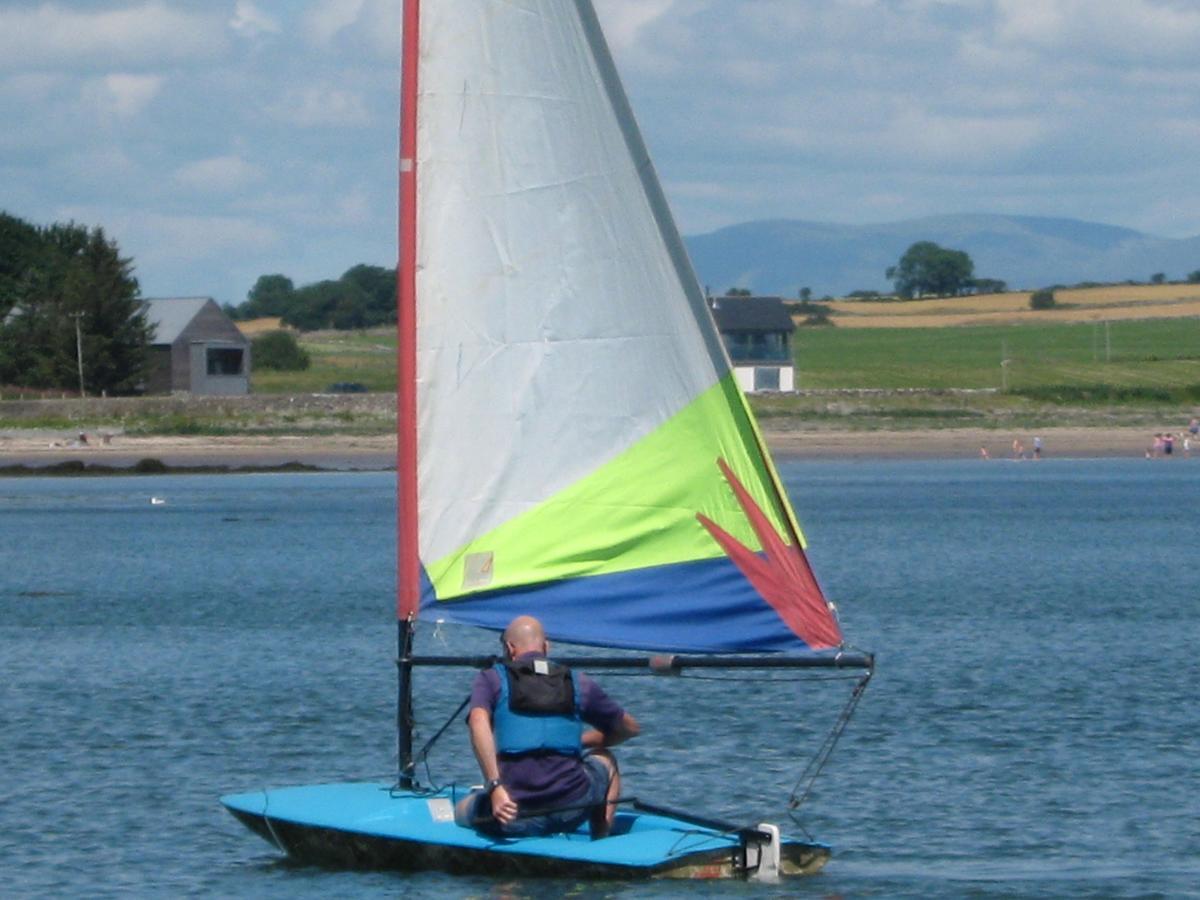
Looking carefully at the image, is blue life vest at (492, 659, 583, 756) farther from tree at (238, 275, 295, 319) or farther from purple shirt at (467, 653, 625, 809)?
tree at (238, 275, 295, 319)

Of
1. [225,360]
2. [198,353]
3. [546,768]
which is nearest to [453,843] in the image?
[546,768]

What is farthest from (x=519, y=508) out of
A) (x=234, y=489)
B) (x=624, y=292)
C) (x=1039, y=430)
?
(x=1039, y=430)

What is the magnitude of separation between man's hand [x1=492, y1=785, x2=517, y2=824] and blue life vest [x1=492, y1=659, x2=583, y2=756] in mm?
198

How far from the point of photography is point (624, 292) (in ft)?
38.7

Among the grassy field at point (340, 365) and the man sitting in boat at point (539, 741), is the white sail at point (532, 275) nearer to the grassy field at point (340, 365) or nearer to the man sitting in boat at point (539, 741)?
the man sitting in boat at point (539, 741)

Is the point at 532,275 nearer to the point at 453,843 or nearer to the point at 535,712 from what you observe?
the point at 535,712

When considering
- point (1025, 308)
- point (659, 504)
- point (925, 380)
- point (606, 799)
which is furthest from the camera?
point (1025, 308)

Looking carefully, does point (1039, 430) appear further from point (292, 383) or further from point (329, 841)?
point (329, 841)

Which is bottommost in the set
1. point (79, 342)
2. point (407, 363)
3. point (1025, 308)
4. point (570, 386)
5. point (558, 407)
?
point (558, 407)

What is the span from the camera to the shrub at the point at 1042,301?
142000mm

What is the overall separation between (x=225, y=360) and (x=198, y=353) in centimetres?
194

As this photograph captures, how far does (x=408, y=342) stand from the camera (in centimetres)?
1146

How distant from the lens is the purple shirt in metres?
10.8

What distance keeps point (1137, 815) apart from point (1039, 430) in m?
72.7
